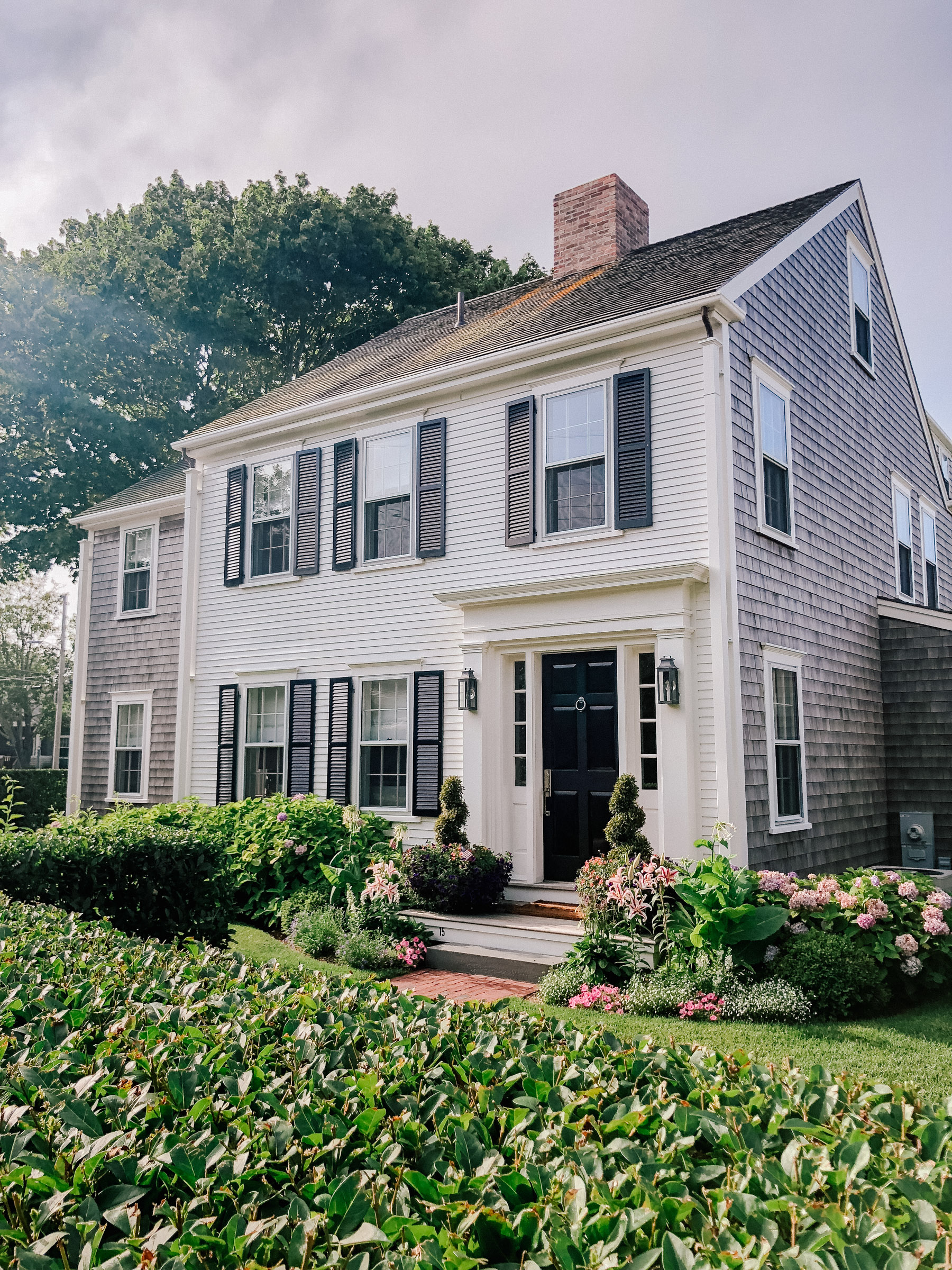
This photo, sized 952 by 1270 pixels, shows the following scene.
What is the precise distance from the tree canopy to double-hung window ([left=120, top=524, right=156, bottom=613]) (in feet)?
40.6

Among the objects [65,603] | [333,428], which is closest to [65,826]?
[333,428]

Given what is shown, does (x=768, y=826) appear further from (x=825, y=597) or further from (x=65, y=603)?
(x=65, y=603)

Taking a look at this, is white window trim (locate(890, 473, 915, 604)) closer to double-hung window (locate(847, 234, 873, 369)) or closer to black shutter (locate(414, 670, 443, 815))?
double-hung window (locate(847, 234, 873, 369))

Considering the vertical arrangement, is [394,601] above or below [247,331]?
below

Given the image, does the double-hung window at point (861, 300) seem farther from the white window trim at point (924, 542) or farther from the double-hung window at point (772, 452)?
the double-hung window at point (772, 452)

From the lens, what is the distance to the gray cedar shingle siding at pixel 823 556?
9.20 m

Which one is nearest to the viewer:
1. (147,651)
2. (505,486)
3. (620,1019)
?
(620,1019)

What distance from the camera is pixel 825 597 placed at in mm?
11055

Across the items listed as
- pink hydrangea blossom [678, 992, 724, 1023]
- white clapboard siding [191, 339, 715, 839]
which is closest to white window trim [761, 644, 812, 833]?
white clapboard siding [191, 339, 715, 839]

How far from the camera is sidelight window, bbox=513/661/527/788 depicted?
10.1 meters

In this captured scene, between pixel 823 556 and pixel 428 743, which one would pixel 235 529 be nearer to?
pixel 428 743

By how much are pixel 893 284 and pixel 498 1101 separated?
15327mm

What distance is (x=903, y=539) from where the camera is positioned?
14.2 meters

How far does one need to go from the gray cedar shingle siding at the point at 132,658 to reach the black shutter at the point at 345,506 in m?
3.90
